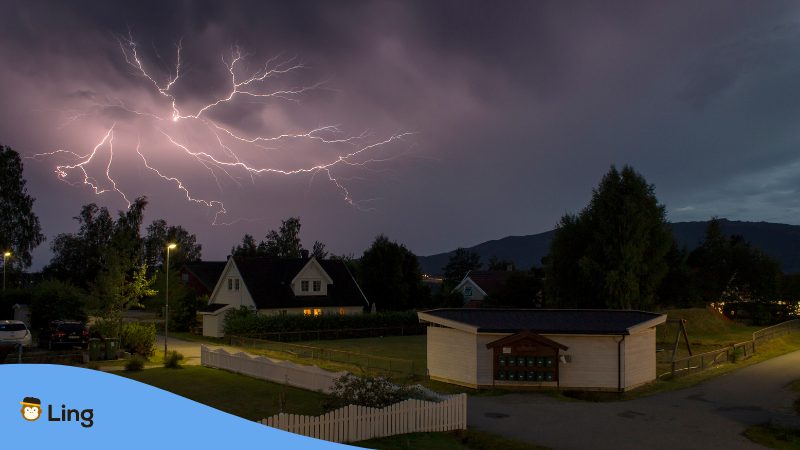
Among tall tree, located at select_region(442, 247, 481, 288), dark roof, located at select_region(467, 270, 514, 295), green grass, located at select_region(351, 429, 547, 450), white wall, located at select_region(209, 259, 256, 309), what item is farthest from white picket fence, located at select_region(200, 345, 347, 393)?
tall tree, located at select_region(442, 247, 481, 288)

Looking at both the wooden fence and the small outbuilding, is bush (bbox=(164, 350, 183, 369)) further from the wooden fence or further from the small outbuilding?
the wooden fence

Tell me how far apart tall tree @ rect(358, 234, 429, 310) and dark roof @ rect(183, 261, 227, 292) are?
20.2 metres

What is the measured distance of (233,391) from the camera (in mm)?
23484

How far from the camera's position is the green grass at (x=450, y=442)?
48.9 feet

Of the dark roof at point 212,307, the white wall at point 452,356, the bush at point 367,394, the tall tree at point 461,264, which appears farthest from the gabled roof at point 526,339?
the tall tree at point 461,264

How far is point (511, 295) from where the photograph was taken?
61312 mm

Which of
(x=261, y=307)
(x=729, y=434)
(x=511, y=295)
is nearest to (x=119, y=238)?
(x=261, y=307)

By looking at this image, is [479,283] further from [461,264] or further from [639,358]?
[639,358]

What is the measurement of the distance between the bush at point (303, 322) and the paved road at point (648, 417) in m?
24.3

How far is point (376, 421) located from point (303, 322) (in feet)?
105

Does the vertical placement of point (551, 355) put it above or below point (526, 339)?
below

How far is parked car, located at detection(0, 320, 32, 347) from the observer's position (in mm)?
32688

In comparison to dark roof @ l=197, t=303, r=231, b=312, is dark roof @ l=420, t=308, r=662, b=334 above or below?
above

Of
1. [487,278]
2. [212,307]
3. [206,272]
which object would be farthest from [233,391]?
[487,278]
